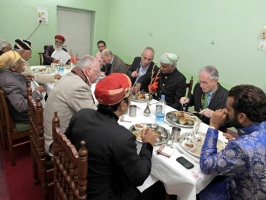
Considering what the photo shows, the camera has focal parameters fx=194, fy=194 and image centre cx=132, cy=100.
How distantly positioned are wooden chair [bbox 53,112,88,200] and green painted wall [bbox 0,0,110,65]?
4372mm

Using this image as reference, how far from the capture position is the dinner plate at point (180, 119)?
1.67 metres

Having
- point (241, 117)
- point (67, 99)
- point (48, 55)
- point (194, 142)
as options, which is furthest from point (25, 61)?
point (241, 117)

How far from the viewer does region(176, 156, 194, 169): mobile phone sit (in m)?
1.16

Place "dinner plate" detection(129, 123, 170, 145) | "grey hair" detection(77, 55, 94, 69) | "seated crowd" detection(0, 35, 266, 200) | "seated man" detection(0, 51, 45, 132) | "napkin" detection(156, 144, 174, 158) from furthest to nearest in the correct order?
"seated man" detection(0, 51, 45, 132) < "grey hair" detection(77, 55, 94, 69) < "dinner plate" detection(129, 123, 170, 145) < "napkin" detection(156, 144, 174, 158) < "seated crowd" detection(0, 35, 266, 200)

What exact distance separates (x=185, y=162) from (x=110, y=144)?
1.78ft

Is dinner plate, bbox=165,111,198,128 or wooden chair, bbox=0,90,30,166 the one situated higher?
dinner plate, bbox=165,111,198,128

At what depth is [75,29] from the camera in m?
5.40

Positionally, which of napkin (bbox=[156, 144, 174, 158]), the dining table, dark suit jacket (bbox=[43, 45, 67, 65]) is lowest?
the dining table

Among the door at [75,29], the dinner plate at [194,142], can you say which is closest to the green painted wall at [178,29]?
the door at [75,29]

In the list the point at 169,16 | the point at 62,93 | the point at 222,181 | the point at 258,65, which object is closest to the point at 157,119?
→ the point at 222,181

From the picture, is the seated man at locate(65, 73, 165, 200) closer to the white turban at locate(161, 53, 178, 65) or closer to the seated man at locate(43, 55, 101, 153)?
the seated man at locate(43, 55, 101, 153)

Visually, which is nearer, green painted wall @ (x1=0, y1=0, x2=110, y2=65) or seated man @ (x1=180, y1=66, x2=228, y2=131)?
seated man @ (x1=180, y1=66, x2=228, y2=131)

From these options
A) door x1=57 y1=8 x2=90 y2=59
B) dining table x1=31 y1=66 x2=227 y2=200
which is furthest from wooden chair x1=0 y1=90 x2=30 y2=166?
door x1=57 y1=8 x2=90 y2=59

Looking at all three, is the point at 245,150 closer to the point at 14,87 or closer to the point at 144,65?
the point at 14,87
